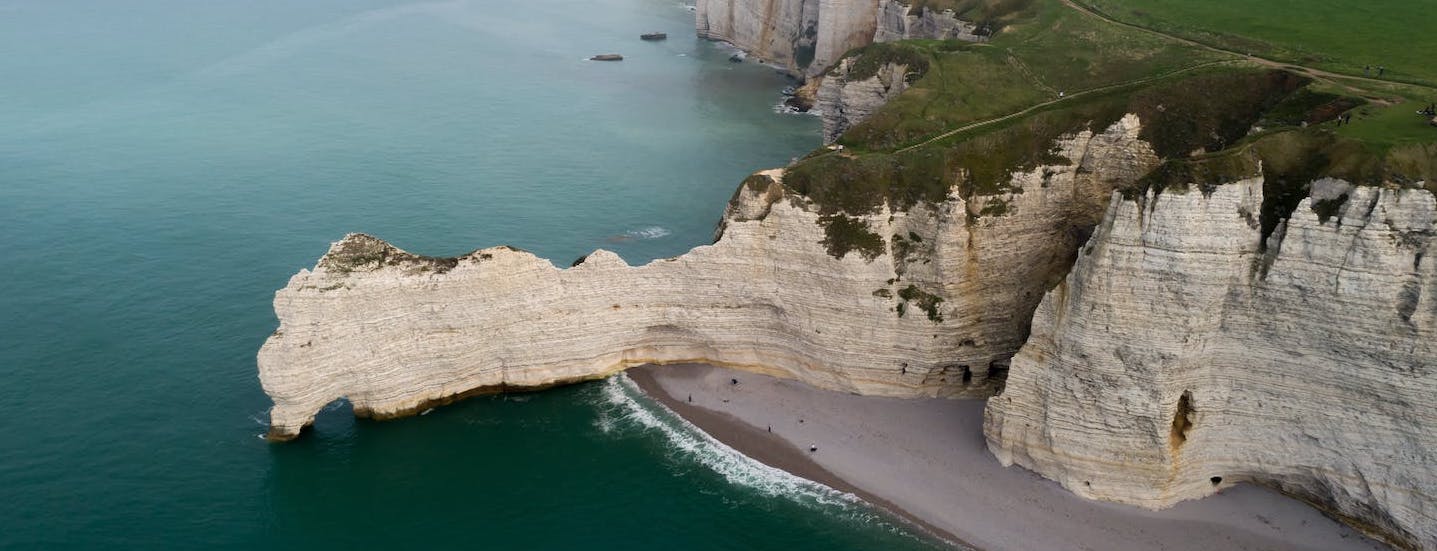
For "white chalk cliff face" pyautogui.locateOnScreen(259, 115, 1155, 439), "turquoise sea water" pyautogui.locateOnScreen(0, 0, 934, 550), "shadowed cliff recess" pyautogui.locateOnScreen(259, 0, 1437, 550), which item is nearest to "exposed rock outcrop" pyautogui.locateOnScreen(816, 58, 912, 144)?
"shadowed cliff recess" pyautogui.locateOnScreen(259, 0, 1437, 550)

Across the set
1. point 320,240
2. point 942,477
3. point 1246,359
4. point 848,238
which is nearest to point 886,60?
point 848,238

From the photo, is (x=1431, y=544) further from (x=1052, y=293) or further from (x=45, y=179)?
(x=45, y=179)

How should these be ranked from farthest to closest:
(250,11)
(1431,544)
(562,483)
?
(250,11), (562,483), (1431,544)

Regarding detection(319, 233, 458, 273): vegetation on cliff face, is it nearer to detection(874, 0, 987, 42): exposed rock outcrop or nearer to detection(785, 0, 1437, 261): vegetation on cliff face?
detection(785, 0, 1437, 261): vegetation on cliff face

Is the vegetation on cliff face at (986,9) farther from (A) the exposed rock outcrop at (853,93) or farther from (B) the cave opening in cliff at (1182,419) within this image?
(B) the cave opening in cliff at (1182,419)

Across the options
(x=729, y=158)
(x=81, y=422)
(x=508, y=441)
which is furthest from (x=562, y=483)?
(x=729, y=158)

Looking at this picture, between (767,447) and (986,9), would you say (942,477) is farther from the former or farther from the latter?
(986,9)
